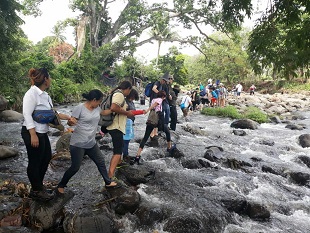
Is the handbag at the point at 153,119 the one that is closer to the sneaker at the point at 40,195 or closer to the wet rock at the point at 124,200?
the wet rock at the point at 124,200

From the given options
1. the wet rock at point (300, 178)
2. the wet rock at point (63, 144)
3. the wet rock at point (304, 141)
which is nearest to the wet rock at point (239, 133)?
the wet rock at point (304, 141)

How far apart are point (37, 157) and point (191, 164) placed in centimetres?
422

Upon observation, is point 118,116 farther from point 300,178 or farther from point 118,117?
point 300,178

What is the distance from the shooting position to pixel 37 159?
12.4ft

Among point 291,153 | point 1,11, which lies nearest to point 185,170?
point 291,153

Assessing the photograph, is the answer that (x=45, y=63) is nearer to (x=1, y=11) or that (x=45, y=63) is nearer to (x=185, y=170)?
(x=1, y=11)

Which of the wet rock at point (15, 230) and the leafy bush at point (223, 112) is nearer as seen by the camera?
the wet rock at point (15, 230)

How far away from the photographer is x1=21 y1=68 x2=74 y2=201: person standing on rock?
3.51 m

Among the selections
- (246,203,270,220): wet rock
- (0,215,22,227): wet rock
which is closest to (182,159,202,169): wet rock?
(246,203,270,220): wet rock

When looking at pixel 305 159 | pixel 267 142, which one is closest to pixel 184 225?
pixel 305 159

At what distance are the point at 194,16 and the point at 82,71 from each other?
12.3 metres

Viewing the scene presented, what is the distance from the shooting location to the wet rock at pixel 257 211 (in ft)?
16.2

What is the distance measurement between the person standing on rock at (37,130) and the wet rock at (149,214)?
1451 mm

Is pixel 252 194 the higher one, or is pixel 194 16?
pixel 194 16
